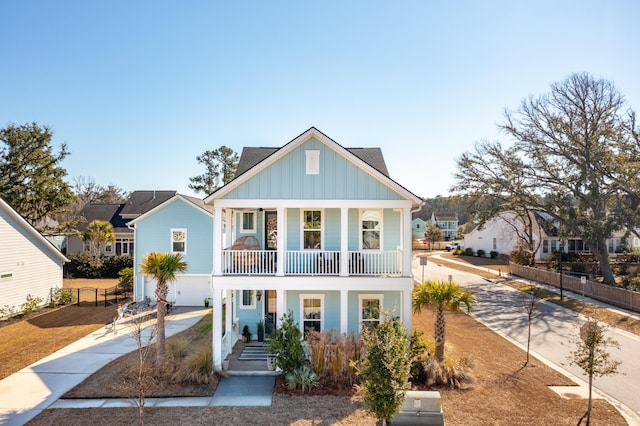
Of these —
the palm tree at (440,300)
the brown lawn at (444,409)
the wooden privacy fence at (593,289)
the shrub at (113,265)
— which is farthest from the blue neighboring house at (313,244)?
the shrub at (113,265)

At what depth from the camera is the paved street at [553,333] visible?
12.4 metres

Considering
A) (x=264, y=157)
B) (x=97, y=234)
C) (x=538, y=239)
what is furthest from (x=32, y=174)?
(x=538, y=239)

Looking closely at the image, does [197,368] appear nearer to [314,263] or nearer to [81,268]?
[314,263]

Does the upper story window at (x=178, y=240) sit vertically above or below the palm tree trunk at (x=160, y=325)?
above

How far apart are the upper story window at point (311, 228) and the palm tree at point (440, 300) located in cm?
482

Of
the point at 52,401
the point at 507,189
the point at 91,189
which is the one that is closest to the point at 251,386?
the point at 52,401

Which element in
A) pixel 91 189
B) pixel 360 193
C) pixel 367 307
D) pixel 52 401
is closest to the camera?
pixel 52 401

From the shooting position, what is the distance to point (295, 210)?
16250 mm

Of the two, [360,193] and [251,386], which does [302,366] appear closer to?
[251,386]

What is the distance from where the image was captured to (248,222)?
1783 centimetres

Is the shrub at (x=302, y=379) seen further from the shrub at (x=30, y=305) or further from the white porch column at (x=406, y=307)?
the shrub at (x=30, y=305)

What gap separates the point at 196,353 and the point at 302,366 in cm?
385

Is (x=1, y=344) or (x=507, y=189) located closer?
(x=1, y=344)

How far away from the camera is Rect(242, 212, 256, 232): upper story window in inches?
698
